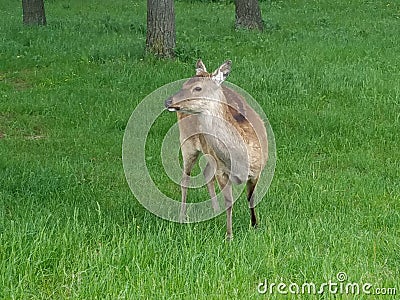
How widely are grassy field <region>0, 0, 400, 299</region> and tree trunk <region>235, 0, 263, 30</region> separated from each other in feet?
1.11

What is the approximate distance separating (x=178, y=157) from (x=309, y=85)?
3929mm

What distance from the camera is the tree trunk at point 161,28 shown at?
12.9 metres

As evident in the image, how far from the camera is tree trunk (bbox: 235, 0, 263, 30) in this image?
17438 millimetres

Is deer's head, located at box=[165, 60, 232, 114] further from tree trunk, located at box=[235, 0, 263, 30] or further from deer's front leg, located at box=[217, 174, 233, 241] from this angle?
tree trunk, located at box=[235, 0, 263, 30]

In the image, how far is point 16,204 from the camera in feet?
→ 20.5

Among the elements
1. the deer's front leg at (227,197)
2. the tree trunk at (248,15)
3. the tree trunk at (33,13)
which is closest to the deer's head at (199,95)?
the deer's front leg at (227,197)

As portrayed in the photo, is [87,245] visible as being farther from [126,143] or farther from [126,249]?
[126,143]

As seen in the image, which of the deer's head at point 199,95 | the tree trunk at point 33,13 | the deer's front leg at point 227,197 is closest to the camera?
the deer's head at point 199,95

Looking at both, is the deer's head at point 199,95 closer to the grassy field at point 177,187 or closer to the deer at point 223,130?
the deer at point 223,130

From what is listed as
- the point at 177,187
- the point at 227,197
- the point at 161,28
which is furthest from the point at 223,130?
the point at 161,28

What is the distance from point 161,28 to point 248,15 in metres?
5.09

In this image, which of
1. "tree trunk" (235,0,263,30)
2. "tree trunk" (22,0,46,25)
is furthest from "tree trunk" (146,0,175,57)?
"tree trunk" (22,0,46,25)

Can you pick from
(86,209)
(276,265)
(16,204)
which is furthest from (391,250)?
(16,204)

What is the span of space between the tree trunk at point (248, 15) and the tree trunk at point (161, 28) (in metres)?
4.69
